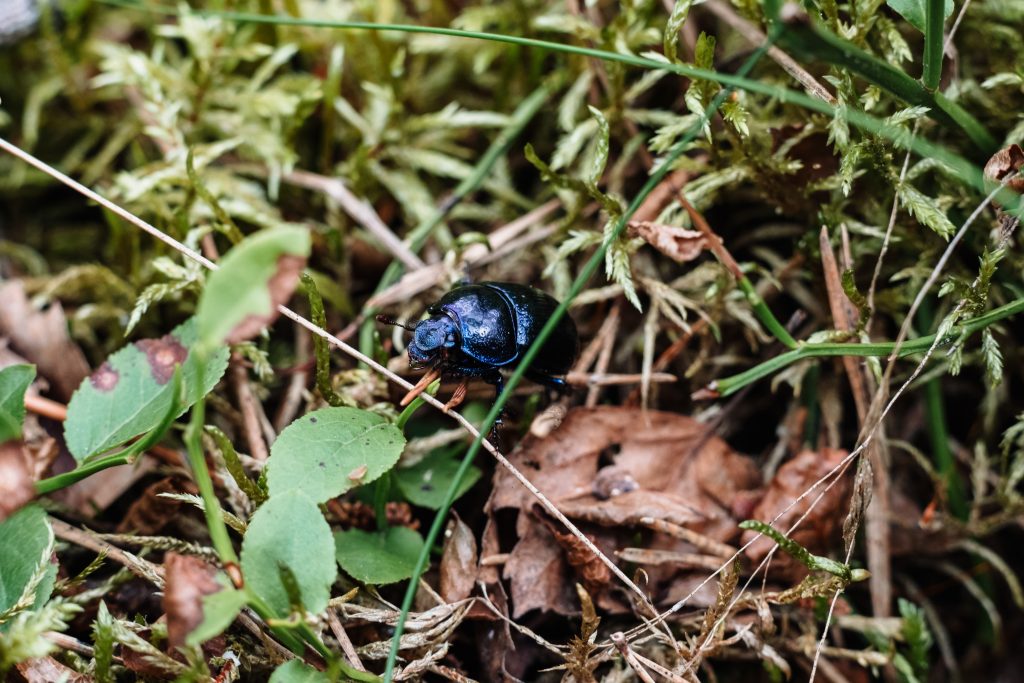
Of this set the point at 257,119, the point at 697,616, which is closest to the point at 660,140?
the point at 697,616

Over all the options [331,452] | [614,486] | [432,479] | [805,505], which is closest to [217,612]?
[331,452]

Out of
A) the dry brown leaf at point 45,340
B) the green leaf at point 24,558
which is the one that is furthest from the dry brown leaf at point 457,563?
the dry brown leaf at point 45,340

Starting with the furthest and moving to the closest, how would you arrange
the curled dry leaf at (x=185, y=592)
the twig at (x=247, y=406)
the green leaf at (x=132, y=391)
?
the twig at (x=247, y=406) < the green leaf at (x=132, y=391) < the curled dry leaf at (x=185, y=592)

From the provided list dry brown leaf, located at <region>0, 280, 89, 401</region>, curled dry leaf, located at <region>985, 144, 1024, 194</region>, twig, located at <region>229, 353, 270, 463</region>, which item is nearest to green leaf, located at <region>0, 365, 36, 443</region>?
dry brown leaf, located at <region>0, 280, 89, 401</region>

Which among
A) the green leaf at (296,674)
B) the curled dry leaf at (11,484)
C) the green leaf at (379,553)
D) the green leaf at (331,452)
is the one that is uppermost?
the curled dry leaf at (11,484)

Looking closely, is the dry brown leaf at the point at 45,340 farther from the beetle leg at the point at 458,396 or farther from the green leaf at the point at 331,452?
the beetle leg at the point at 458,396

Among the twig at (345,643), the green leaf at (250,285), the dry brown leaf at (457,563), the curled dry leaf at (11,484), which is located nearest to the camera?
the green leaf at (250,285)
